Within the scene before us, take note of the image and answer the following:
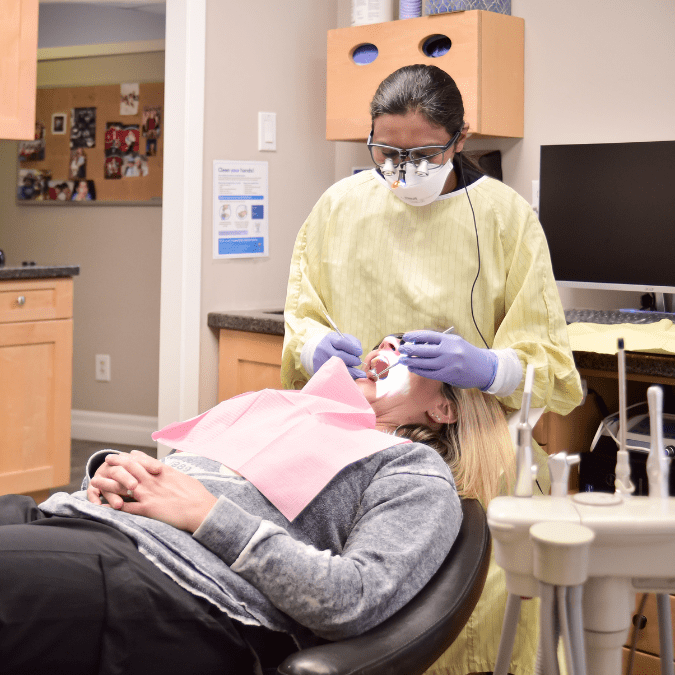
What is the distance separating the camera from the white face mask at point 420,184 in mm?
1581

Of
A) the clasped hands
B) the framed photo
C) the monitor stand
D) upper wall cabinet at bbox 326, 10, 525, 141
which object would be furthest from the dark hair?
the framed photo

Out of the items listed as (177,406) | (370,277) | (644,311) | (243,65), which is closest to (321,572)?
(370,277)

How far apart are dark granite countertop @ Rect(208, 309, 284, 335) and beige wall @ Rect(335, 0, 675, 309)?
0.88 meters

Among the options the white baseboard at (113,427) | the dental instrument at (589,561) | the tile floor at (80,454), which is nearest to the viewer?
the dental instrument at (589,561)

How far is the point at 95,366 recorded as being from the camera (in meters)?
4.29

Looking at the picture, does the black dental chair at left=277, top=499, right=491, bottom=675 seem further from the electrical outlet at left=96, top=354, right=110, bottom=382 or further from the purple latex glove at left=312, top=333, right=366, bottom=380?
the electrical outlet at left=96, top=354, right=110, bottom=382

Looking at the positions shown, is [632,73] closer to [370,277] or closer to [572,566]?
[370,277]

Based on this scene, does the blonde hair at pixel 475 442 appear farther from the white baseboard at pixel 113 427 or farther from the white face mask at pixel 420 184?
the white baseboard at pixel 113 427

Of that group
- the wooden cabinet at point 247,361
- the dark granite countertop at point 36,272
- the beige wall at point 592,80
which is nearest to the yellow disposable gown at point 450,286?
the wooden cabinet at point 247,361

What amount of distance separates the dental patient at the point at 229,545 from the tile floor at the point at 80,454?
2.46 metres

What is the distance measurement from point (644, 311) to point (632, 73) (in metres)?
0.70

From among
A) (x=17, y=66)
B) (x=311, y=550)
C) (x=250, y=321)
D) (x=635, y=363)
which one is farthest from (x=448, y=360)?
(x=17, y=66)

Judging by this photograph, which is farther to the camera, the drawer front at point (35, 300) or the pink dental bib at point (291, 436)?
the drawer front at point (35, 300)

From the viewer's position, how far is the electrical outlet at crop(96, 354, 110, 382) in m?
4.25
